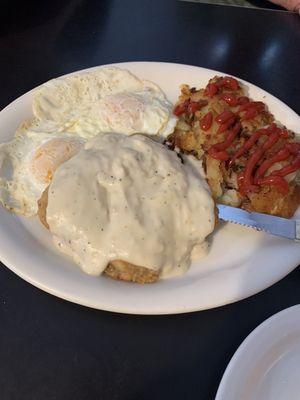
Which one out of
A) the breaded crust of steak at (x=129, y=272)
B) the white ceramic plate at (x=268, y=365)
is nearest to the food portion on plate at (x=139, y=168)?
the breaded crust of steak at (x=129, y=272)

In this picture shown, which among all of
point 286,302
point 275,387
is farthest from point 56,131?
point 275,387

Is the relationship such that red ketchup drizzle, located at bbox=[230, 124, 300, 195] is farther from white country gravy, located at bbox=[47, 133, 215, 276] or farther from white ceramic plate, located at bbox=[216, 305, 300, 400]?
white ceramic plate, located at bbox=[216, 305, 300, 400]

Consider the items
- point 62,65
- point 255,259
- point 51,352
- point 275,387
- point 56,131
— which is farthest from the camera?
point 62,65

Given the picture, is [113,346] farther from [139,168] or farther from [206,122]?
[206,122]

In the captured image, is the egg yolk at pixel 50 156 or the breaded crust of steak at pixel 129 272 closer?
the breaded crust of steak at pixel 129 272

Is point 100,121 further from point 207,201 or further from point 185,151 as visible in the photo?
point 207,201

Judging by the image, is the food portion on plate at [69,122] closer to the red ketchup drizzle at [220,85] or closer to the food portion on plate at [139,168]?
the food portion on plate at [139,168]
